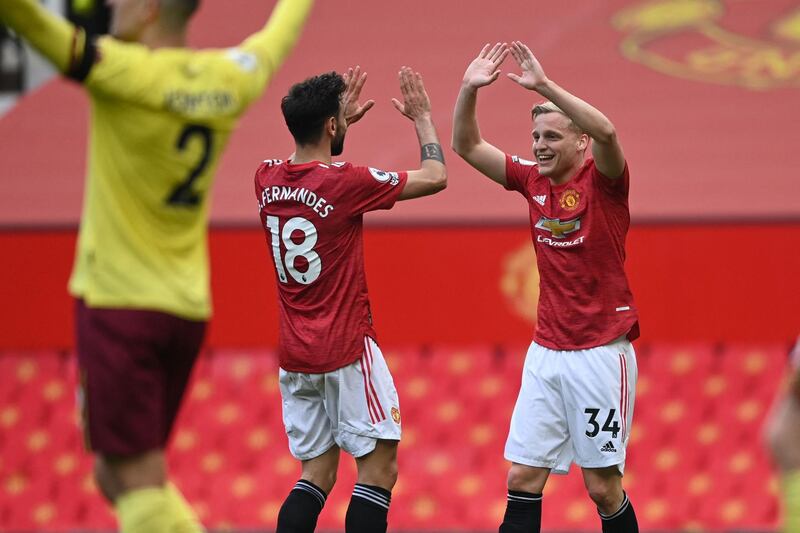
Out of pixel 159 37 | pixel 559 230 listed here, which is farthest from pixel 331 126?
pixel 159 37

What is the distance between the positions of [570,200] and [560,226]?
11 cm

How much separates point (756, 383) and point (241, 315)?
3.09m

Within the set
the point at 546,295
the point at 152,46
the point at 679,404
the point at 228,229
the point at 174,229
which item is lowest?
the point at 679,404

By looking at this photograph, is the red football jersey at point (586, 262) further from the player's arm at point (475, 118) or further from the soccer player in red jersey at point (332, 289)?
the soccer player in red jersey at point (332, 289)

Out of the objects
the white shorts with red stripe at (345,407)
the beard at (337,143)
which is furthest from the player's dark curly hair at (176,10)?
the white shorts with red stripe at (345,407)

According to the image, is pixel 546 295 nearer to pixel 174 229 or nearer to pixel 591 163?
pixel 591 163

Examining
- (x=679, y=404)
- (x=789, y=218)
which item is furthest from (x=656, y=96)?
(x=679, y=404)

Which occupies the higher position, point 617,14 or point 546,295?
point 617,14

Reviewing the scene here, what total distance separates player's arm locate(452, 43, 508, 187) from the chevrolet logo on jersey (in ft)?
1.23

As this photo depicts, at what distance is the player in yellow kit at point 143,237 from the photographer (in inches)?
134

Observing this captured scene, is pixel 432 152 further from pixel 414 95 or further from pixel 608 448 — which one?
pixel 608 448

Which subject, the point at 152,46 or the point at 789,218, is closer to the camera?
the point at 152,46

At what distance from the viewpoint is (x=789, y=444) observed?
3.65m

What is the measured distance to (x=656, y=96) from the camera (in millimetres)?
9617
